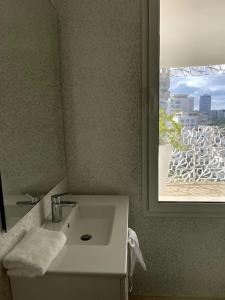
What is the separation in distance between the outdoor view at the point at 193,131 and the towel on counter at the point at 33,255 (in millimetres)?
979

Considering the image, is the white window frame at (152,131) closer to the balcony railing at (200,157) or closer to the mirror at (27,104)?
the balcony railing at (200,157)

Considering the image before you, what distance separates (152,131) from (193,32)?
2.28 ft

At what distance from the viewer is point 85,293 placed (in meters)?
0.91

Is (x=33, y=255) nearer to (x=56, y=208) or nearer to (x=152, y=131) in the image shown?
(x=56, y=208)

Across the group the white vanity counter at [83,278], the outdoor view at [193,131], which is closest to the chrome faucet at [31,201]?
the white vanity counter at [83,278]

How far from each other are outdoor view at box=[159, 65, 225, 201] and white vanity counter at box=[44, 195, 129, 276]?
44 cm

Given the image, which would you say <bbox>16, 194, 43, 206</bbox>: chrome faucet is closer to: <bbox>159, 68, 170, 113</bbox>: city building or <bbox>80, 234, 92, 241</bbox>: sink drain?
<bbox>80, 234, 92, 241</bbox>: sink drain

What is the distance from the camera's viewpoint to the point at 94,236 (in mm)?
1367

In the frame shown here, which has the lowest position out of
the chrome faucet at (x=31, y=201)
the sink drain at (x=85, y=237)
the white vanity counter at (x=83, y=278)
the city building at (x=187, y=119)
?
the sink drain at (x=85, y=237)

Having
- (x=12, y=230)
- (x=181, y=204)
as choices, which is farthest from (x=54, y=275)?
(x=181, y=204)

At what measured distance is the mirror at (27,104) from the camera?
912mm

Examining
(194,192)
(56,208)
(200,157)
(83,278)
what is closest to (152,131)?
(200,157)

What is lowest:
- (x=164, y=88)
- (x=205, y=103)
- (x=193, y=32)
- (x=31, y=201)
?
(x=31, y=201)

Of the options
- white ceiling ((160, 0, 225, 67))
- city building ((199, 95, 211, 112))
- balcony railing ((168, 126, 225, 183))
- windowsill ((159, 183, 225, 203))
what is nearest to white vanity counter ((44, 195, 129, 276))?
windowsill ((159, 183, 225, 203))
